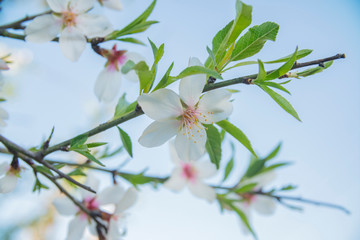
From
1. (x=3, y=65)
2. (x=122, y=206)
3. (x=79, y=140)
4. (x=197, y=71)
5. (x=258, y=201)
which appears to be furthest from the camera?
(x=258, y=201)

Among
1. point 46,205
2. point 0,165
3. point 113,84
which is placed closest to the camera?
point 0,165

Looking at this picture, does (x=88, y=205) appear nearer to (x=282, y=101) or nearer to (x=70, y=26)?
(x=70, y=26)

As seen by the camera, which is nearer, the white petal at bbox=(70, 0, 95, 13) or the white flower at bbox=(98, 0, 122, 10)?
the white petal at bbox=(70, 0, 95, 13)

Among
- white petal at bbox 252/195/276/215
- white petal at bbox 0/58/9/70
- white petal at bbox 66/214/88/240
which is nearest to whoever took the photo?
white petal at bbox 0/58/9/70

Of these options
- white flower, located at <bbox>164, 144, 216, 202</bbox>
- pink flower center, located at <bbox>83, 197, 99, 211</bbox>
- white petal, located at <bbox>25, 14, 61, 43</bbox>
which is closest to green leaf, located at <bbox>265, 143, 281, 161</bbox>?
white flower, located at <bbox>164, 144, 216, 202</bbox>

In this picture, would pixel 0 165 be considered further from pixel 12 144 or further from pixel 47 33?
pixel 47 33

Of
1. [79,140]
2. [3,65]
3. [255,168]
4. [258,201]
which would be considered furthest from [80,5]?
[258,201]

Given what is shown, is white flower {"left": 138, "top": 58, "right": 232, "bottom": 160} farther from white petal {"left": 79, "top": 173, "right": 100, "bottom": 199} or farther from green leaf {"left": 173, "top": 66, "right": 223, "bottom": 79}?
white petal {"left": 79, "top": 173, "right": 100, "bottom": 199}

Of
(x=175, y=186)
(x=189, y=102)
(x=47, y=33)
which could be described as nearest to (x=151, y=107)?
(x=189, y=102)
